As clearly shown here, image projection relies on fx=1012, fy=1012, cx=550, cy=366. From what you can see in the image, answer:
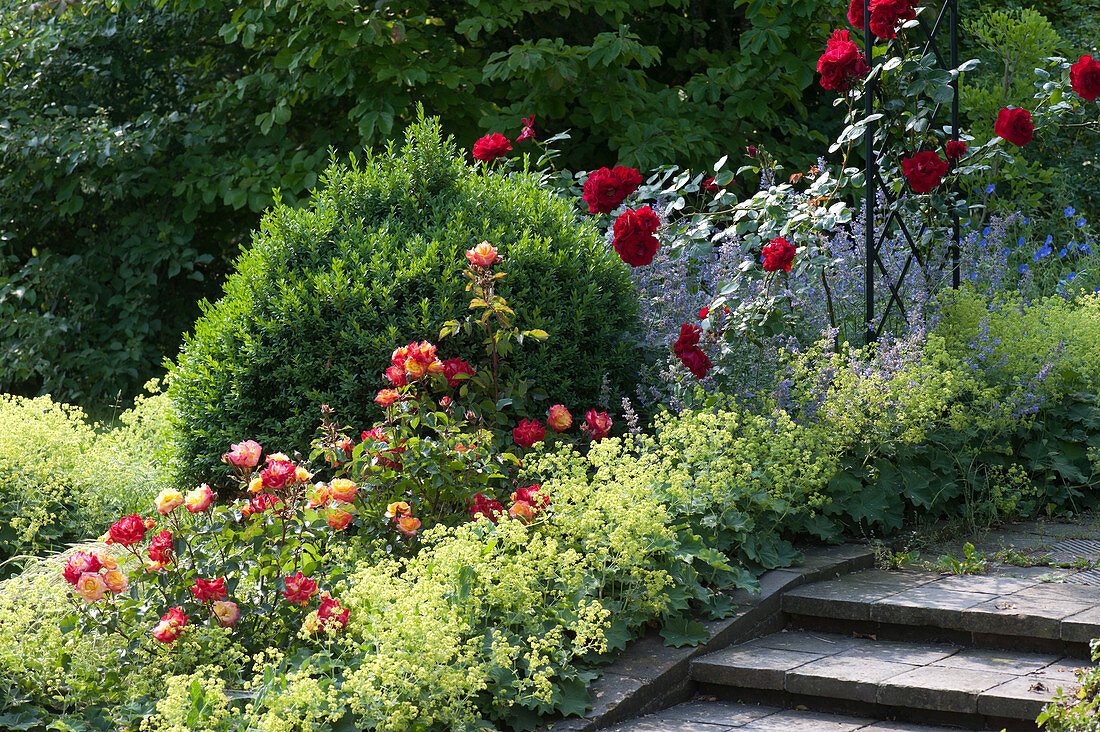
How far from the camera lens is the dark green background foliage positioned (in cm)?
629

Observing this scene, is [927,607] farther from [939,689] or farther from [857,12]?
[857,12]

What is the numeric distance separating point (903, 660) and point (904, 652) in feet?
0.28

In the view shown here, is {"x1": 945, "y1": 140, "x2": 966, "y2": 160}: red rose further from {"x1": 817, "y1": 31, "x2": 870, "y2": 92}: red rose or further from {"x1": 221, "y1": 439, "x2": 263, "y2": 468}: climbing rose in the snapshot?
{"x1": 221, "y1": 439, "x2": 263, "y2": 468}: climbing rose

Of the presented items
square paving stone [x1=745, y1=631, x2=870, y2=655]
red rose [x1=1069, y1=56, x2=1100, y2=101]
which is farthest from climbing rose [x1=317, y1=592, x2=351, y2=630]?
red rose [x1=1069, y1=56, x2=1100, y2=101]

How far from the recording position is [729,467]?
3.66m

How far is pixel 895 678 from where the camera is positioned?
295 centimetres

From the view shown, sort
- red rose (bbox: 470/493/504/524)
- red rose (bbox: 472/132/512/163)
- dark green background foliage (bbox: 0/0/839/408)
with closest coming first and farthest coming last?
red rose (bbox: 470/493/504/524) → red rose (bbox: 472/132/512/163) → dark green background foliage (bbox: 0/0/839/408)

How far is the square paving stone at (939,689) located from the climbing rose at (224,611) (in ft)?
6.10

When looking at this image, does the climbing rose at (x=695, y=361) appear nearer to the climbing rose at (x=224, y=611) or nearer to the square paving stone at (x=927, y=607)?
the square paving stone at (x=927, y=607)

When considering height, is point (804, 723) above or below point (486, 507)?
below

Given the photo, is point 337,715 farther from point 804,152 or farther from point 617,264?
point 804,152

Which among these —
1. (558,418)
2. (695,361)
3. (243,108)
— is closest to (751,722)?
(558,418)

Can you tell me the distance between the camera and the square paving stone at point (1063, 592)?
3.25 m

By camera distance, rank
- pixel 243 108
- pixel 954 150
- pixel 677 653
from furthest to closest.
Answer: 1. pixel 243 108
2. pixel 954 150
3. pixel 677 653
